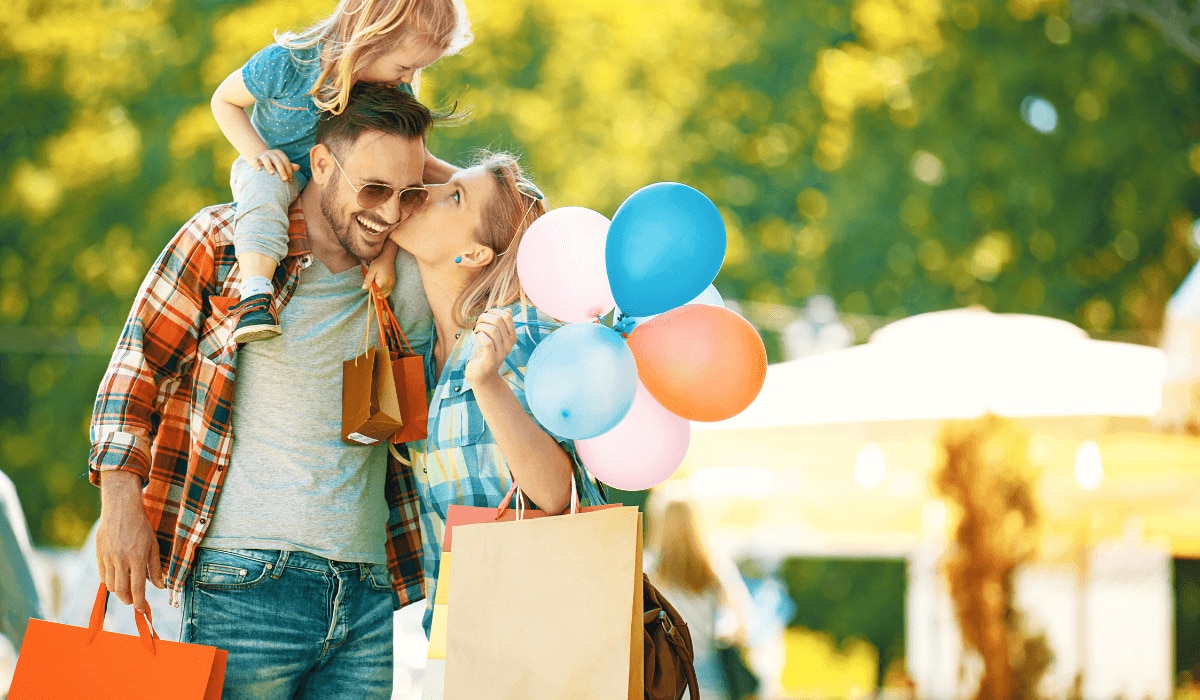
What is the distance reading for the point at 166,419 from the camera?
2.12 m

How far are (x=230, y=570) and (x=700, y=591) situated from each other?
126 inches

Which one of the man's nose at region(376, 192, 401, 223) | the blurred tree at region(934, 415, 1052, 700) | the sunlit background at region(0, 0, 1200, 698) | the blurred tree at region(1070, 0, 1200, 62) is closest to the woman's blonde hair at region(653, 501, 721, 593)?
the blurred tree at region(934, 415, 1052, 700)

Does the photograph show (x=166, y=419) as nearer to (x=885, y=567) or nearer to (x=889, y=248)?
(x=889, y=248)

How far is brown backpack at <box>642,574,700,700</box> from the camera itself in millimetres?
1826

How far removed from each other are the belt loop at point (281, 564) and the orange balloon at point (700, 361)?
0.75 metres

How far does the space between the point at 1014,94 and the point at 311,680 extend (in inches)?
285

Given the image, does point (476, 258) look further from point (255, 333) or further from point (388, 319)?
point (255, 333)

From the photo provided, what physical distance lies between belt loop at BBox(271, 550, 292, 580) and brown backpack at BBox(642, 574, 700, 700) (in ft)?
2.19

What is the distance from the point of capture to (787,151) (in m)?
8.34

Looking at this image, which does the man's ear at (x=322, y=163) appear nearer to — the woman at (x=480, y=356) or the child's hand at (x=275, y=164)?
the child's hand at (x=275, y=164)

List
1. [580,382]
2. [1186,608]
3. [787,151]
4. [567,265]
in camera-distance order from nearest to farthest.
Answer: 1. [580,382]
2. [567,265]
3. [1186,608]
4. [787,151]

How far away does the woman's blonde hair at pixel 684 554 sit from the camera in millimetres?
5023

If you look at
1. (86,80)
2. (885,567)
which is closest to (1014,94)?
(885,567)

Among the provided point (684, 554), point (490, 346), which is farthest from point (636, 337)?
point (684, 554)
